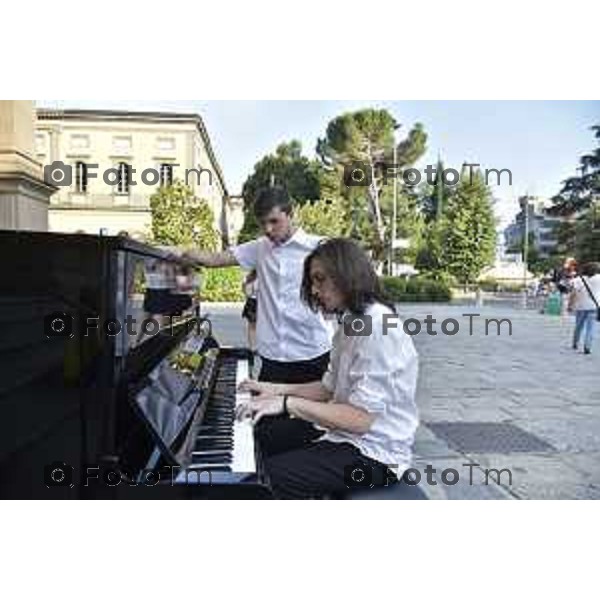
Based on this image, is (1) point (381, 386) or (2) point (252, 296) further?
(2) point (252, 296)

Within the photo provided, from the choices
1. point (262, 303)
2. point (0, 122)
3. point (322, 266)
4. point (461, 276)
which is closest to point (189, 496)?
point (322, 266)

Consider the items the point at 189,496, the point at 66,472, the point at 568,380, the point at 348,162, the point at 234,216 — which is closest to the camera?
the point at 189,496

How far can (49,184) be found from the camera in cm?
359

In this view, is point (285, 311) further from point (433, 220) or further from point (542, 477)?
point (433, 220)

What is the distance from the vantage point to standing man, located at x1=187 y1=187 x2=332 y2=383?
11.3ft

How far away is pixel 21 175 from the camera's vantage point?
362 centimetres

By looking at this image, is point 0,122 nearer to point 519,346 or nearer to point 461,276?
point 461,276

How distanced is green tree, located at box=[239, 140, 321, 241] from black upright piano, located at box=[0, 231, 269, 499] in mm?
2277

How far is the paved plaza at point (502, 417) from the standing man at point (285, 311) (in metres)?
0.46

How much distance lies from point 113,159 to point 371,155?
5.14 ft

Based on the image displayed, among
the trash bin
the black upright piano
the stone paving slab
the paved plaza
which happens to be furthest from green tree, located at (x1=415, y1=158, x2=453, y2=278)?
the trash bin

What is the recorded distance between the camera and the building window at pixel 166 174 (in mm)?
3881

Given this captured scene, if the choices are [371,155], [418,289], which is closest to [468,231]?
[418,289]

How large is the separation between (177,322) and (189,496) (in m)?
1.48
